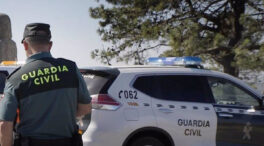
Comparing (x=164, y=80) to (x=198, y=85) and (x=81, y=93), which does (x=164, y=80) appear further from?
(x=81, y=93)

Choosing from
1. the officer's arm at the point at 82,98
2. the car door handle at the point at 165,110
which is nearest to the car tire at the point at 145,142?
the car door handle at the point at 165,110

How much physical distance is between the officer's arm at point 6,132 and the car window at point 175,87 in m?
2.72

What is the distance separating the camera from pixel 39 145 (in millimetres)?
2426

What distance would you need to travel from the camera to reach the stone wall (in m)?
14.8

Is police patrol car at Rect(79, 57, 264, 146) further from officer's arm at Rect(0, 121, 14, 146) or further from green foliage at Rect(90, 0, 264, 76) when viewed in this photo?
green foliage at Rect(90, 0, 264, 76)

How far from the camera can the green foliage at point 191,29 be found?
38.7 ft

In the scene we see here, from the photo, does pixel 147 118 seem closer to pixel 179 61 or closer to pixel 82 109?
pixel 179 61

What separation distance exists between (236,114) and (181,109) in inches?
31.6

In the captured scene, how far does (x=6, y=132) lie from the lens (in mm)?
2311

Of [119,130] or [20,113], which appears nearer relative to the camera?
[20,113]

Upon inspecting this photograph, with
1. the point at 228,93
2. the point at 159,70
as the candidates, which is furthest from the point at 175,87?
the point at 228,93

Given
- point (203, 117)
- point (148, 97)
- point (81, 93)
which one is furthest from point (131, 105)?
point (81, 93)

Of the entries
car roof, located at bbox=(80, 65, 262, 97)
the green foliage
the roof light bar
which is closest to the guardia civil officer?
car roof, located at bbox=(80, 65, 262, 97)

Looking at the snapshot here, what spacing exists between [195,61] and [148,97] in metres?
1.01
